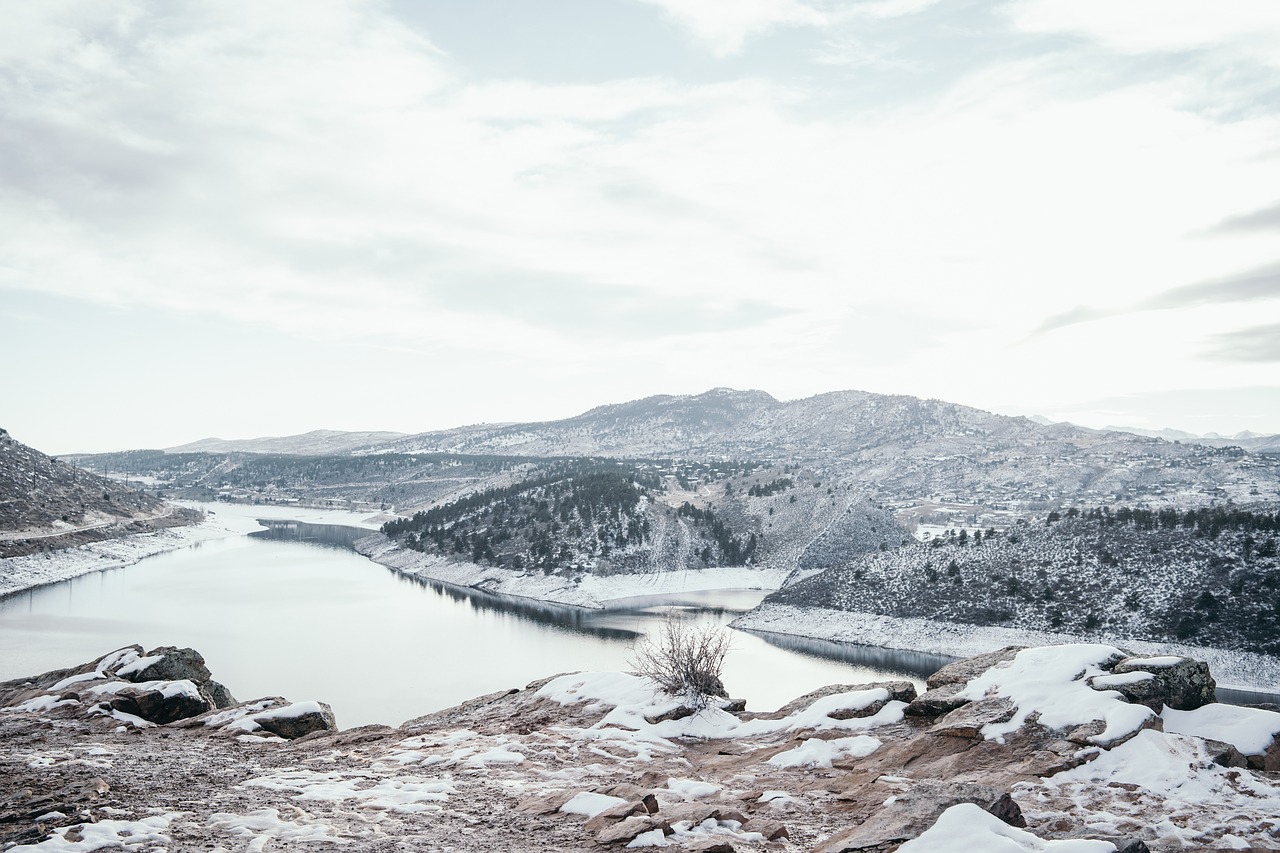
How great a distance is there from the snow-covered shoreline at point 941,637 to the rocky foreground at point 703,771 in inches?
1921

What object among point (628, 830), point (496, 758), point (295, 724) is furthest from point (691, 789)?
point (295, 724)

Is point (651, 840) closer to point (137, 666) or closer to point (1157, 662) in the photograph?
point (1157, 662)

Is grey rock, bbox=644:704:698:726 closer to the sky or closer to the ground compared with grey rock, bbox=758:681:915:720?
closer to the ground

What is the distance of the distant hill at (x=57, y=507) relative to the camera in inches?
3958

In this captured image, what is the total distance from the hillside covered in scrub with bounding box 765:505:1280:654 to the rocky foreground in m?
53.1

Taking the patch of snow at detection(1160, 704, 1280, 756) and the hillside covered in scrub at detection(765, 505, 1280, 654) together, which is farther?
the hillside covered in scrub at detection(765, 505, 1280, 654)

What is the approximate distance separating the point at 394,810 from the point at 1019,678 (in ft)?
43.5

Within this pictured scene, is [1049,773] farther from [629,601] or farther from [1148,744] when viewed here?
[629,601]

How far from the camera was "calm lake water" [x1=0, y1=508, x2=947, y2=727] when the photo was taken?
50.0 m

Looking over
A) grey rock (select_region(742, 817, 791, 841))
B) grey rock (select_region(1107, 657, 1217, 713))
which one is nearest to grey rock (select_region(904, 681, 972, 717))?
grey rock (select_region(1107, 657, 1217, 713))

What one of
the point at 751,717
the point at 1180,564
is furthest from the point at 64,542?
the point at 1180,564

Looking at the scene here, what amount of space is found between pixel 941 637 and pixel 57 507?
124m

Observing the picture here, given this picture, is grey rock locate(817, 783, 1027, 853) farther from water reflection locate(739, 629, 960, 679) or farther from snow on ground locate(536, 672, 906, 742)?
water reflection locate(739, 629, 960, 679)

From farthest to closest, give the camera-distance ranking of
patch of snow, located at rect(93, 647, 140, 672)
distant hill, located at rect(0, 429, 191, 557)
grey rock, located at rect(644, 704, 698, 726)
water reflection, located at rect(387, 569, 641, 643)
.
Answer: distant hill, located at rect(0, 429, 191, 557) → water reflection, located at rect(387, 569, 641, 643) → patch of snow, located at rect(93, 647, 140, 672) → grey rock, located at rect(644, 704, 698, 726)
